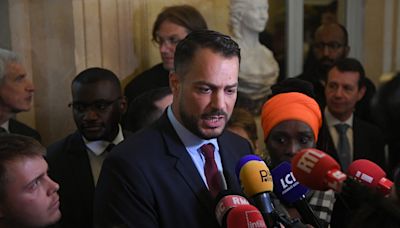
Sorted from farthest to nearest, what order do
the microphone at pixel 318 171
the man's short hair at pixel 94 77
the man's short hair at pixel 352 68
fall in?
the man's short hair at pixel 352 68 → the man's short hair at pixel 94 77 → the microphone at pixel 318 171

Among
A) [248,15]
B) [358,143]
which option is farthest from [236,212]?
[248,15]

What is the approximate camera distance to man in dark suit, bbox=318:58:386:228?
2863 millimetres

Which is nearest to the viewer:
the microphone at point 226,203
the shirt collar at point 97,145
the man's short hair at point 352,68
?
the microphone at point 226,203

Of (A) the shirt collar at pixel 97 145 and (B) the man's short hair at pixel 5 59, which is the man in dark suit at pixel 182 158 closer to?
(A) the shirt collar at pixel 97 145

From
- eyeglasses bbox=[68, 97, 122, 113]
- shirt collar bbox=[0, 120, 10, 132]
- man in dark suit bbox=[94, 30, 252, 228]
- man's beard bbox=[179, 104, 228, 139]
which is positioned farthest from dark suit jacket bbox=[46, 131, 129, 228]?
man's beard bbox=[179, 104, 228, 139]

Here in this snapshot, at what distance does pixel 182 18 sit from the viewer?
9.18 feet

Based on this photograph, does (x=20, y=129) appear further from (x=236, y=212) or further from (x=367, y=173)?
(x=367, y=173)

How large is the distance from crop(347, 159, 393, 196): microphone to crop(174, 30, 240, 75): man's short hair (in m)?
0.41

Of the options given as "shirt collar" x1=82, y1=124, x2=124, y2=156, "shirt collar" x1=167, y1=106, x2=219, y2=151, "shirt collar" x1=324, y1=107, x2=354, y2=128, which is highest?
"shirt collar" x1=167, y1=106, x2=219, y2=151

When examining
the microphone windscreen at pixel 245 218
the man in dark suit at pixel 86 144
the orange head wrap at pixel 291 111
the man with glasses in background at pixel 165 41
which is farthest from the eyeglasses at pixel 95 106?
the microphone windscreen at pixel 245 218

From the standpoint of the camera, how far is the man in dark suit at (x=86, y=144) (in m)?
2.08

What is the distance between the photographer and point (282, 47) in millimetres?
3484

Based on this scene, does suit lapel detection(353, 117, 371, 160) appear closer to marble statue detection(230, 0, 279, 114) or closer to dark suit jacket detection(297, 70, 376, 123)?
dark suit jacket detection(297, 70, 376, 123)

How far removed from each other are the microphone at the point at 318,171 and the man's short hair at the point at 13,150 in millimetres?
717
